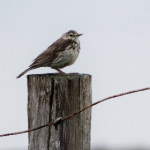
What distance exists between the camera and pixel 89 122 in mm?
3693

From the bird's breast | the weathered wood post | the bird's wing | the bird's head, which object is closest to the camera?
the weathered wood post

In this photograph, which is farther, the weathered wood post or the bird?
the bird

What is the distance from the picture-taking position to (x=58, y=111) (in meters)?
3.47

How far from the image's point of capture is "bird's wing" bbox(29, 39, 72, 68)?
6.25m

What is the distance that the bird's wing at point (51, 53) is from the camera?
6254 mm

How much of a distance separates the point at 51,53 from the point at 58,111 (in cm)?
A: 313

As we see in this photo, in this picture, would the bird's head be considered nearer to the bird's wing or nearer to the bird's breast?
the bird's wing

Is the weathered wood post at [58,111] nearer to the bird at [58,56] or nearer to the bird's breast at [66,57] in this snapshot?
the bird at [58,56]

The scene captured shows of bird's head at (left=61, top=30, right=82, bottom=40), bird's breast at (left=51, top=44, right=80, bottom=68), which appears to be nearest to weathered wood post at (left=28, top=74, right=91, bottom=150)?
bird's breast at (left=51, top=44, right=80, bottom=68)

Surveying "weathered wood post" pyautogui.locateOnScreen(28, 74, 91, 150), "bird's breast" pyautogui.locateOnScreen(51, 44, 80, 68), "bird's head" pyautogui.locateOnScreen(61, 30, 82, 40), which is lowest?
"weathered wood post" pyautogui.locateOnScreen(28, 74, 91, 150)

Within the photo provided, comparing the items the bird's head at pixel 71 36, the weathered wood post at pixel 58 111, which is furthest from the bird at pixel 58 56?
the weathered wood post at pixel 58 111

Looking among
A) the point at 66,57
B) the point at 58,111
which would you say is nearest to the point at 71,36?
the point at 66,57

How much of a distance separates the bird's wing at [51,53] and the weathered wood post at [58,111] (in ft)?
8.63

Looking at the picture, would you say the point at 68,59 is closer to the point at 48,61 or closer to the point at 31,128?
the point at 48,61
